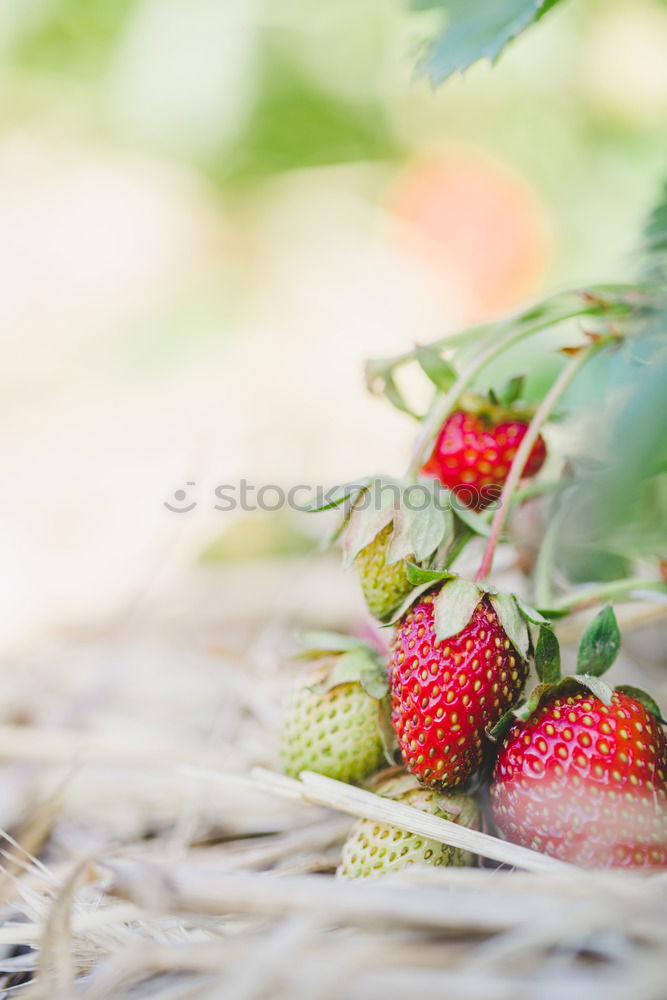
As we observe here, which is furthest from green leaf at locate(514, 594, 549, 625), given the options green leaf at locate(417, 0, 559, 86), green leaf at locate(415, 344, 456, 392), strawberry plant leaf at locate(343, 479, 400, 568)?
green leaf at locate(417, 0, 559, 86)

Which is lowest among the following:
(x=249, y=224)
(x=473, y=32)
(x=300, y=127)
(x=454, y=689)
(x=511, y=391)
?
(x=454, y=689)

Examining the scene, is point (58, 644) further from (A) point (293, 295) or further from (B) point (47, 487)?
(A) point (293, 295)

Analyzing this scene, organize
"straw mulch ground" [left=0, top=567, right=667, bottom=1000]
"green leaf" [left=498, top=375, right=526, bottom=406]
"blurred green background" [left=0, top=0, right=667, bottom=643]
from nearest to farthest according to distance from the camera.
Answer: "straw mulch ground" [left=0, top=567, right=667, bottom=1000] → "green leaf" [left=498, top=375, right=526, bottom=406] → "blurred green background" [left=0, top=0, right=667, bottom=643]

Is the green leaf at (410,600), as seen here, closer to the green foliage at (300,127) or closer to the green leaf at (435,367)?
the green leaf at (435,367)

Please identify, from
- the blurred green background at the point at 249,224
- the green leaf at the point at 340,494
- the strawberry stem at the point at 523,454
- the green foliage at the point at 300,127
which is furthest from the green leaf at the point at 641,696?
the green foliage at the point at 300,127

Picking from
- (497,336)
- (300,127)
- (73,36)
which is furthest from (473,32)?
(73,36)

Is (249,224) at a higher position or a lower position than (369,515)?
higher

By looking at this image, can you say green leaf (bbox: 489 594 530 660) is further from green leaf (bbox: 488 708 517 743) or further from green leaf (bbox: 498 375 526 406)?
green leaf (bbox: 498 375 526 406)

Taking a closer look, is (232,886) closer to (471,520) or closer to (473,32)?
(471,520)
